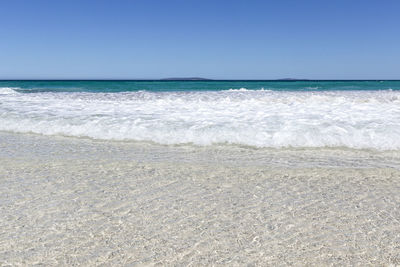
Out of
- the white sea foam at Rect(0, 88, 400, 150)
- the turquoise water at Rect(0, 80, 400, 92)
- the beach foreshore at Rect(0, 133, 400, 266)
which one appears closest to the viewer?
the beach foreshore at Rect(0, 133, 400, 266)

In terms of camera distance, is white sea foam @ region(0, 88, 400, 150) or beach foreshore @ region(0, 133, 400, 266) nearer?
beach foreshore @ region(0, 133, 400, 266)

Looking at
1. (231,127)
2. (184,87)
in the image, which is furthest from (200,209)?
(184,87)

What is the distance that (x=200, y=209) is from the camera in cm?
274

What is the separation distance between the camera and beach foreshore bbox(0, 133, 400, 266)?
2.08 metres

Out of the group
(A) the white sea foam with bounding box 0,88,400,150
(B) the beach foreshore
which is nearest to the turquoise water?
(A) the white sea foam with bounding box 0,88,400,150

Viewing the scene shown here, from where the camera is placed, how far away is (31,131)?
6.77m

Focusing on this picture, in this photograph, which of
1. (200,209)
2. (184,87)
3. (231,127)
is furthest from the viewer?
(184,87)

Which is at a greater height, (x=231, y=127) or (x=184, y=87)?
(x=231, y=127)

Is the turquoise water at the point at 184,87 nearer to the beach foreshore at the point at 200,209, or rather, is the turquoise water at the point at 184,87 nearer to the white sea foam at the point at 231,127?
the white sea foam at the point at 231,127

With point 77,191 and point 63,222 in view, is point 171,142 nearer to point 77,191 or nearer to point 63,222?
point 77,191

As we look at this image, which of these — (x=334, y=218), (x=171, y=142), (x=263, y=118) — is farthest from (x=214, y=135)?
(x=334, y=218)

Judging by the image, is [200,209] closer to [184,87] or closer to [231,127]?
[231,127]

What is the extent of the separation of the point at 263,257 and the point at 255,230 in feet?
1.09

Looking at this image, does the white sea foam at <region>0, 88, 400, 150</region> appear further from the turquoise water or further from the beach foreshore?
the turquoise water
